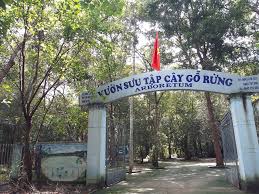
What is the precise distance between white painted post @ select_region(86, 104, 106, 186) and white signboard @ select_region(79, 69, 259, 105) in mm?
513

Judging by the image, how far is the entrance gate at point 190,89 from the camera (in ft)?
38.2

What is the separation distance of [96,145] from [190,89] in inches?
167

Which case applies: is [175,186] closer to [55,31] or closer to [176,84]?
[176,84]

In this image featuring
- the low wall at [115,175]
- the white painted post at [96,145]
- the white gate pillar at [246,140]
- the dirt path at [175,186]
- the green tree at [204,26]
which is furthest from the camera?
the green tree at [204,26]

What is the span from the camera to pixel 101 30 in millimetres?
11844

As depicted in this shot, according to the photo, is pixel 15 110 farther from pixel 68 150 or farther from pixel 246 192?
pixel 246 192

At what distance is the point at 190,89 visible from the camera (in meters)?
12.7

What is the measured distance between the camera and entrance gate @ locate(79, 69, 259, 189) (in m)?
11.6

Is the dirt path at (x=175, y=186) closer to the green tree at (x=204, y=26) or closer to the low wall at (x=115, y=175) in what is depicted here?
the low wall at (x=115, y=175)

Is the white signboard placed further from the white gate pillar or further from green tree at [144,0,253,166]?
green tree at [144,0,253,166]

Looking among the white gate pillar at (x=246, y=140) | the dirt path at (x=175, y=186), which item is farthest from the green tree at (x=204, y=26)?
the white gate pillar at (x=246, y=140)

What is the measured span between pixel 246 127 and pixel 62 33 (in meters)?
7.38

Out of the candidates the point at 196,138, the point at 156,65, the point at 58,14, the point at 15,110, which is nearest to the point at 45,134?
the point at 15,110

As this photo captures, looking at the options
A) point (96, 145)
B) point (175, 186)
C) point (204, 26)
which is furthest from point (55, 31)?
point (204, 26)
